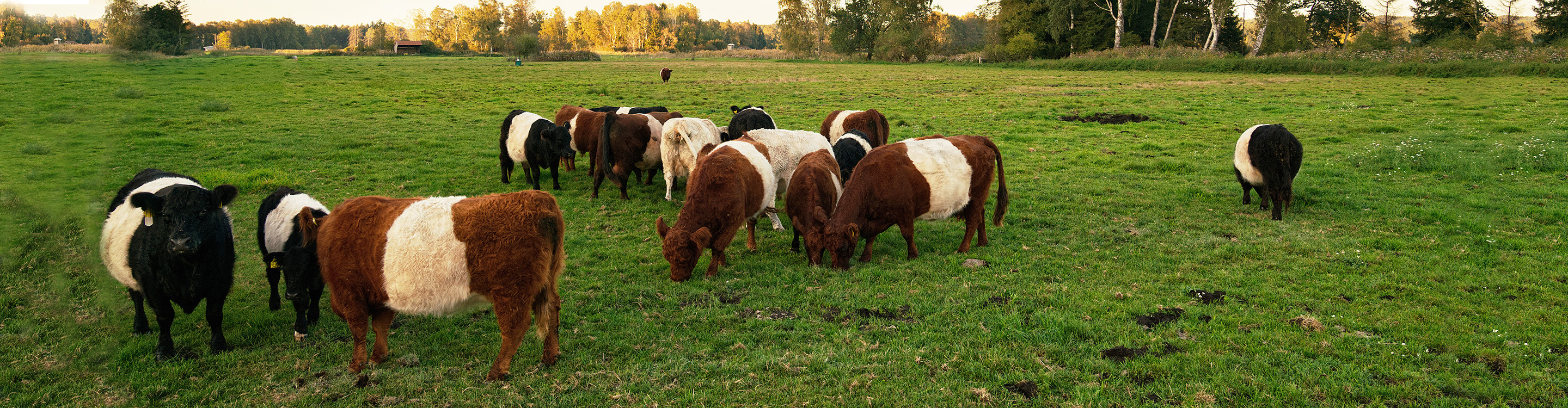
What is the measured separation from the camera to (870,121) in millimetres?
12914

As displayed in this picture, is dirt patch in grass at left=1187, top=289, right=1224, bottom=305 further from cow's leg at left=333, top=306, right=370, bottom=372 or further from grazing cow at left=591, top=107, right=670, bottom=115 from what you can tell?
grazing cow at left=591, top=107, right=670, bottom=115

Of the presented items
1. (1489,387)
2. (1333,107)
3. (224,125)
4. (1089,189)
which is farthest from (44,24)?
(1333,107)

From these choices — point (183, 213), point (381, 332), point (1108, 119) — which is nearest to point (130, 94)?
point (381, 332)

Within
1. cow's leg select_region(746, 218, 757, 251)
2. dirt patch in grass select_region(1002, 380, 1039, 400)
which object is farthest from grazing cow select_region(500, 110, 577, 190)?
dirt patch in grass select_region(1002, 380, 1039, 400)

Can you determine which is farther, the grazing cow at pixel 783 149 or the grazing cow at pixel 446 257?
the grazing cow at pixel 783 149

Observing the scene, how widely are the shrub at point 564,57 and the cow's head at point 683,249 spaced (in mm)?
55281

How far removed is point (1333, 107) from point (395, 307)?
2516 cm

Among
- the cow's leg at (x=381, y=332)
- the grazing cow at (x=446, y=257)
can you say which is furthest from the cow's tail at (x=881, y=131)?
the cow's leg at (x=381, y=332)

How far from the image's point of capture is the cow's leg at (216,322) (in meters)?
5.32

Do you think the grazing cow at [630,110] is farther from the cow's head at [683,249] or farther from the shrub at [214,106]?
the shrub at [214,106]

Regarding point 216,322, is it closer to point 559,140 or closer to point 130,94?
point 130,94

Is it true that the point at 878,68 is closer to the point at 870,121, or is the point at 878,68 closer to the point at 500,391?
the point at 870,121

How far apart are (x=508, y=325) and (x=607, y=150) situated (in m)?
6.68

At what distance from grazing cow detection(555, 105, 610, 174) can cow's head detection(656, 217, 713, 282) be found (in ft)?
17.1
